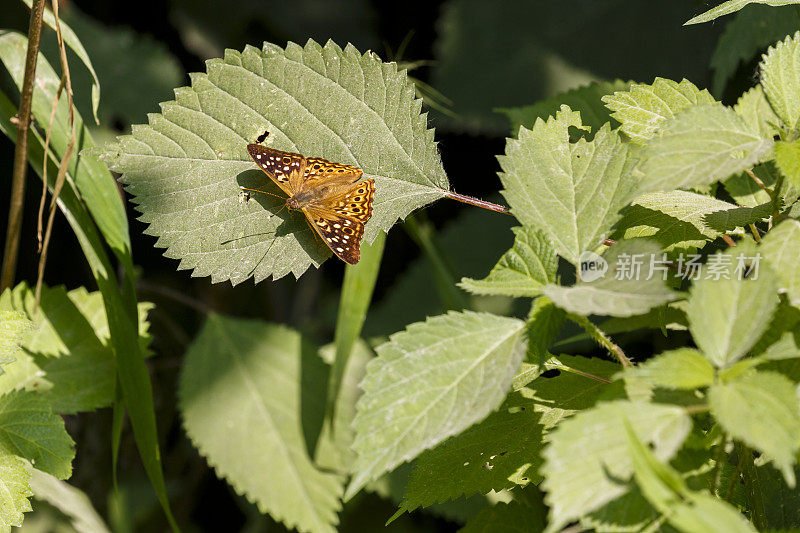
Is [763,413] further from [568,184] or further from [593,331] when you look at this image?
[568,184]

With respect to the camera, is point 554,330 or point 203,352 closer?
point 554,330

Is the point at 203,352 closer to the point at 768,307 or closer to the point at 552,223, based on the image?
the point at 552,223

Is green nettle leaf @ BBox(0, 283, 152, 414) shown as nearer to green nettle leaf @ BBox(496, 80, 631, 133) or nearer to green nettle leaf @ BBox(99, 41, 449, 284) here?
green nettle leaf @ BBox(99, 41, 449, 284)

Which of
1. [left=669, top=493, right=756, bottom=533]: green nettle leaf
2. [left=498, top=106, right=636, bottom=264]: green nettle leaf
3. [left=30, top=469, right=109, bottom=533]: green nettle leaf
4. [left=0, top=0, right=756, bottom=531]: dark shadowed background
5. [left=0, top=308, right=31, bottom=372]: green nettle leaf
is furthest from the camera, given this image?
[left=0, top=0, right=756, bottom=531]: dark shadowed background

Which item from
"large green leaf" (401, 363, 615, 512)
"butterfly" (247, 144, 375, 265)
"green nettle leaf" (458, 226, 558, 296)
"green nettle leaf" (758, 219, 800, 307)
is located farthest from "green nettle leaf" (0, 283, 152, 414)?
"green nettle leaf" (758, 219, 800, 307)

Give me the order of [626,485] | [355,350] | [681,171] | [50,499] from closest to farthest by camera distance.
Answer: [626,485], [681,171], [50,499], [355,350]

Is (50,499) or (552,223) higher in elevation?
(552,223)

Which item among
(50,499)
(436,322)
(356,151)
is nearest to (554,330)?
(436,322)
